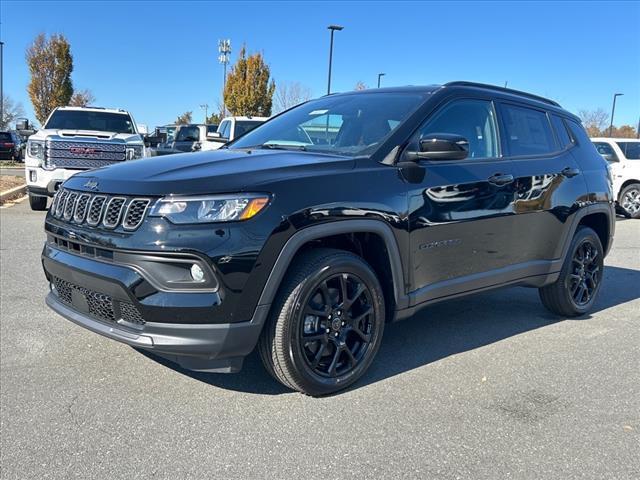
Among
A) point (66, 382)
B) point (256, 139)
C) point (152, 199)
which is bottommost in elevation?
point (66, 382)

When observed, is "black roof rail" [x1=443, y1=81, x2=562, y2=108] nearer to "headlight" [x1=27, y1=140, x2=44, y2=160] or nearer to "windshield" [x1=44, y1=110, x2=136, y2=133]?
"headlight" [x1=27, y1=140, x2=44, y2=160]

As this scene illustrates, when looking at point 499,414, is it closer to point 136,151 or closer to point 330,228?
point 330,228

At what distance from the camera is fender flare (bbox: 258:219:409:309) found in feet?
10.00

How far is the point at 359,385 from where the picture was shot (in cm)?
363

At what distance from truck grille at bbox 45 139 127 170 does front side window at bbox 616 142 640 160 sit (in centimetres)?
1100

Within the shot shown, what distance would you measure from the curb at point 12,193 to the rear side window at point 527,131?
11193 mm

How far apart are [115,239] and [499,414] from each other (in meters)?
2.28

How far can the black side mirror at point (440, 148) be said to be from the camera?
3.50m

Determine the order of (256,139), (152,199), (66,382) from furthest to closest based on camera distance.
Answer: (256,139)
(66,382)
(152,199)

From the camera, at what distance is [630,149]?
13.7m

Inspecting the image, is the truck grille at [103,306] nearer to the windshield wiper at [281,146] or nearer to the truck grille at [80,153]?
the windshield wiper at [281,146]

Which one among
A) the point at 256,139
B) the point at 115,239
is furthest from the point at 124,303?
the point at 256,139

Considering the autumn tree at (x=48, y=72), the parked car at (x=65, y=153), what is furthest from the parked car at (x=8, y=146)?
the parked car at (x=65, y=153)

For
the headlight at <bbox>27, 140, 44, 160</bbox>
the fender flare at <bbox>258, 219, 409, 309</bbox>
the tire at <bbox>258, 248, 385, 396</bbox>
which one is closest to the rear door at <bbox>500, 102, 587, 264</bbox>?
the fender flare at <bbox>258, 219, 409, 309</bbox>
